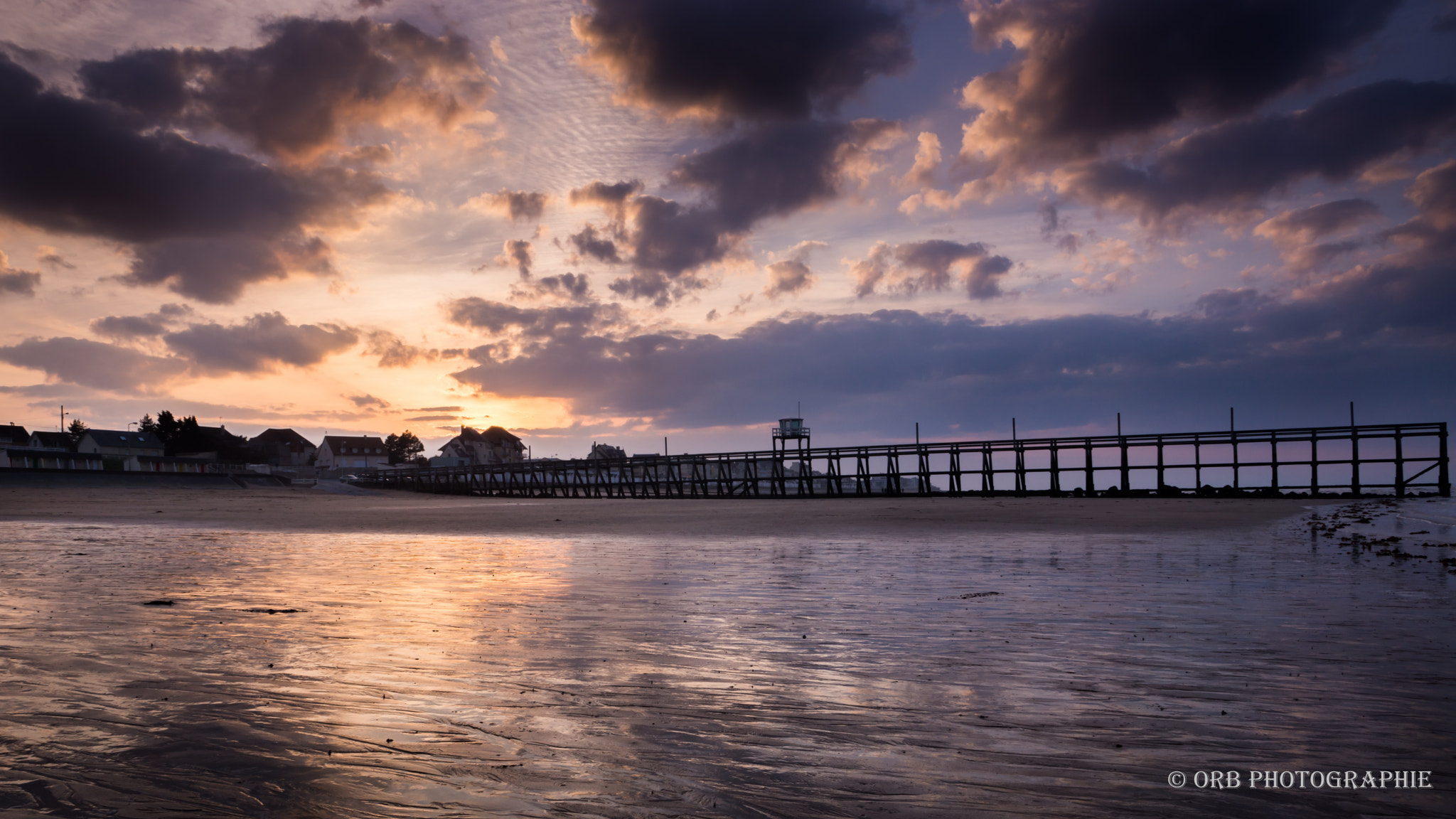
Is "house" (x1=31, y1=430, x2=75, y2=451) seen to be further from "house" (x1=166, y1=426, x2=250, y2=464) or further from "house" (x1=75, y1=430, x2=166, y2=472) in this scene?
"house" (x1=166, y1=426, x2=250, y2=464)

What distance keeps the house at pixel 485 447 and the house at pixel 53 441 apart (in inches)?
1777

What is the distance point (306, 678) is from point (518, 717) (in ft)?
5.33

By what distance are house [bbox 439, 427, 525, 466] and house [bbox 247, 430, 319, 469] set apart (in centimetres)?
1907

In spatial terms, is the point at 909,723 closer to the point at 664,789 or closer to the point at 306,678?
the point at 664,789

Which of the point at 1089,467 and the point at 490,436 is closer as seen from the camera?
the point at 1089,467

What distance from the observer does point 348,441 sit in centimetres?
11688

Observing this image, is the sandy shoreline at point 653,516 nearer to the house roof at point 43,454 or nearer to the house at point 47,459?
the house at point 47,459

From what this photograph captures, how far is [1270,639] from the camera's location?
17.8ft

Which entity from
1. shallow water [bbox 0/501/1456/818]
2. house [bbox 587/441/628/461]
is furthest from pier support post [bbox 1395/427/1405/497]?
house [bbox 587/441/628/461]

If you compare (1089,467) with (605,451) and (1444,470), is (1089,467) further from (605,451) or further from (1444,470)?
(605,451)

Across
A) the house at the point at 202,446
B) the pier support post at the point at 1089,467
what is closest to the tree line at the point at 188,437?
the house at the point at 202,446

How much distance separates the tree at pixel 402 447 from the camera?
12044cm

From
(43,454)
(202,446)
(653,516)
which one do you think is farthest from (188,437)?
(653,516)

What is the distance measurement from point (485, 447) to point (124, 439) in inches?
1842
